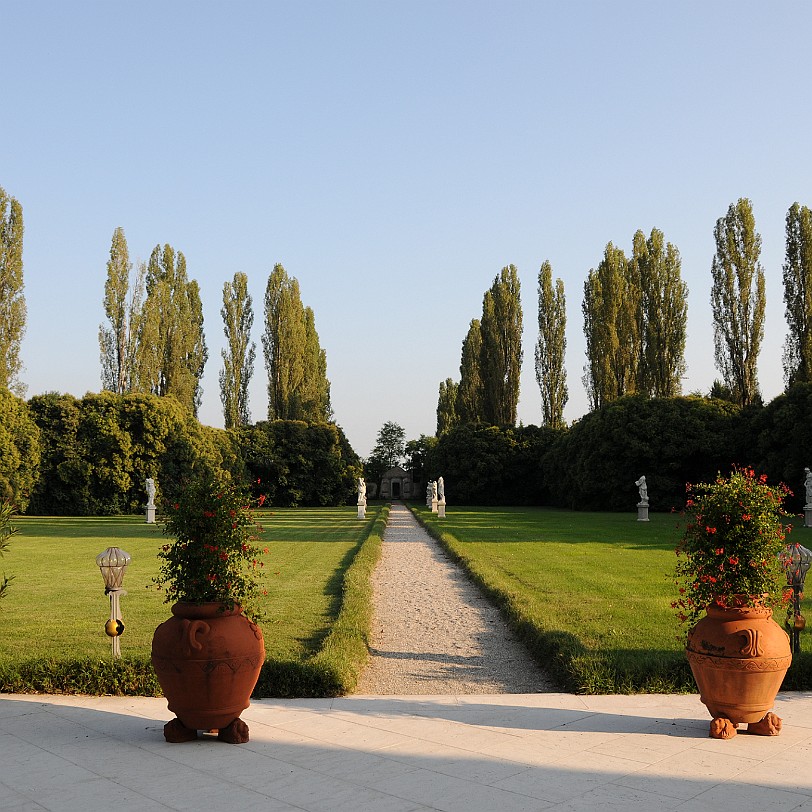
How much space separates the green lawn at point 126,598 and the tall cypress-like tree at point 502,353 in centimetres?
3138

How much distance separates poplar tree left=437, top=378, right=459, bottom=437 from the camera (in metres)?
75.4

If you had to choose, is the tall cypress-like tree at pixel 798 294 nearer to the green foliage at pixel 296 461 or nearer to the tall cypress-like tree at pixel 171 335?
the green foliage at pixel 296 461

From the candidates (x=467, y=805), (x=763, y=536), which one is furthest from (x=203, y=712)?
(x=763, y=536)

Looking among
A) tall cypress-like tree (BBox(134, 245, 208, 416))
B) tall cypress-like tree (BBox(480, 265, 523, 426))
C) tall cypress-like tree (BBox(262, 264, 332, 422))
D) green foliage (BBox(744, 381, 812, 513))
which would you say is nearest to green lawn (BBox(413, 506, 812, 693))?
green foliage (BBox(744, 381, 812, 513))

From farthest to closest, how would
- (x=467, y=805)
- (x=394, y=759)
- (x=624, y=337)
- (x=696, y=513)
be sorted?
(x=624, y=337), (x=696, y=513), (x=394, y=759), (x=467, y=805)

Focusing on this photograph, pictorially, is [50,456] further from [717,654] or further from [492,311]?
[717,654]

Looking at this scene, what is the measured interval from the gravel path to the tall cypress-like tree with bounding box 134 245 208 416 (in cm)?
3227

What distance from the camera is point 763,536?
490 centimetres

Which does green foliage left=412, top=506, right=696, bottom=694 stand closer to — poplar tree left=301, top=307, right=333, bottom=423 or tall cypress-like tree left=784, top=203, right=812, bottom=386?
tall cypress-like tree left=784, top=203, right=812, bottom=386

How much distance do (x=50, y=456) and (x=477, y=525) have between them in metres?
23.9

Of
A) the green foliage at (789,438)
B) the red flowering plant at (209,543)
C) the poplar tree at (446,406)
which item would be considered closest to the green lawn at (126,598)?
the red flowering plant at (209,543)

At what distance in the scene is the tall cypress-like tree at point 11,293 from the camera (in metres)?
36.9

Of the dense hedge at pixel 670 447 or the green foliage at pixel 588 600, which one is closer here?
the green foliage at pixel 588 600

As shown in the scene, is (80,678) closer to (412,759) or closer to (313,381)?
(412,759)
